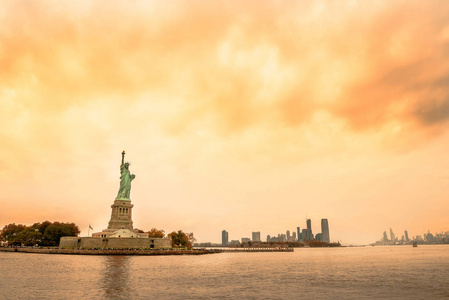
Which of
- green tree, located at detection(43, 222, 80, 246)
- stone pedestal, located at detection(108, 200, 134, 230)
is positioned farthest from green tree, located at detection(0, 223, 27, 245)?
stone pedestal, located at detection(108, 200, 134, 230)

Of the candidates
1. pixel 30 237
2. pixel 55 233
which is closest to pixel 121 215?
pixel 55 233

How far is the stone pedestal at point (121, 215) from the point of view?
110188mm

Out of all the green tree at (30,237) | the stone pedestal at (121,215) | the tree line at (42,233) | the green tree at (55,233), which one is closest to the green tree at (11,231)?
the tree line at (42,233)

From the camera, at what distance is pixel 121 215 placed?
112438 millimetres

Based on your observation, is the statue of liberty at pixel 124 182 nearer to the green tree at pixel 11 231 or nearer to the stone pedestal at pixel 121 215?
the stone pedestal at pixel 121 215

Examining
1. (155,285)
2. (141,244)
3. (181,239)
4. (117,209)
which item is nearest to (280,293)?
(155,285)

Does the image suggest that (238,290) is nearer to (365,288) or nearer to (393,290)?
(365,288)

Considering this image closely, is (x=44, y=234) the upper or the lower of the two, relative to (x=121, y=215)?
lower

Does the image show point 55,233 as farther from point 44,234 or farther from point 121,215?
point 121,215

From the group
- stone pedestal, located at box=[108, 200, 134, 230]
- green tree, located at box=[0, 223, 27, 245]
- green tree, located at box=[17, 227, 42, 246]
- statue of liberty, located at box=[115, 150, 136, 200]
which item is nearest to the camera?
stone pedestal, located at box=[108, 200, 134, 230]

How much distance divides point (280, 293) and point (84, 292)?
20.2 m

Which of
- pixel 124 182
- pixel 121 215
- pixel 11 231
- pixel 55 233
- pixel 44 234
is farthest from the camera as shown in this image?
pixel 11 231

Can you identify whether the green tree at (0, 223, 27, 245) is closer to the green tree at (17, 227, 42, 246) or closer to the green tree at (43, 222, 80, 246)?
the green tree at (17, 227, 42, 246)

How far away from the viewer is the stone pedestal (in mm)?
110188
